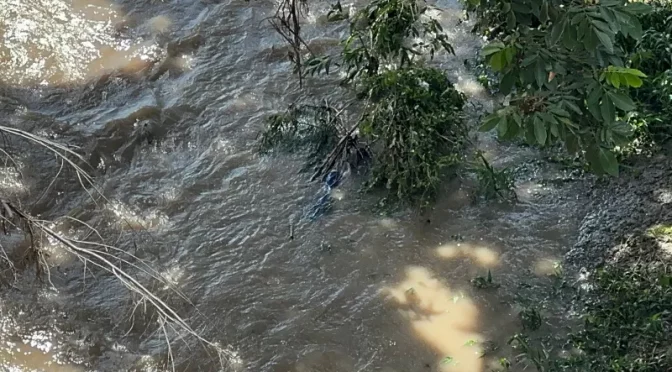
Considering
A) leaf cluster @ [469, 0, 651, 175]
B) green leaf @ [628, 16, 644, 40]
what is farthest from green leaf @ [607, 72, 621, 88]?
green leaf @ [628, 16, 644, 40]

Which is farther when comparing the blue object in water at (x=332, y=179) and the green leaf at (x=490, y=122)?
the blue object in water at (x=332, y=179)

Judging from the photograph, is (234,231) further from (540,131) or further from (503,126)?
(540,131)

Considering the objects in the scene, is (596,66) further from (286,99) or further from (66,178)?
(66,178)

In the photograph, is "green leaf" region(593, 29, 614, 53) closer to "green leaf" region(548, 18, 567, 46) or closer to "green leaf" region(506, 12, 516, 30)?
"green leaf" region(548, 18, 567, 46)

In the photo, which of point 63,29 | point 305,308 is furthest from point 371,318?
point 63,29

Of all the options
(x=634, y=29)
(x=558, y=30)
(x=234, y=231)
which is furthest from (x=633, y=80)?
(x=234, y=231)

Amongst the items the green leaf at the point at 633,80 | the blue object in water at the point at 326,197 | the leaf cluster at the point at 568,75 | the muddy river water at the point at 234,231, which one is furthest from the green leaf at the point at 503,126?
the blue object in water at the point at 326,197

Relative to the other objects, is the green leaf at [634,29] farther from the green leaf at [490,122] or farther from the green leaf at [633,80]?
the green leaf at [490,122]
